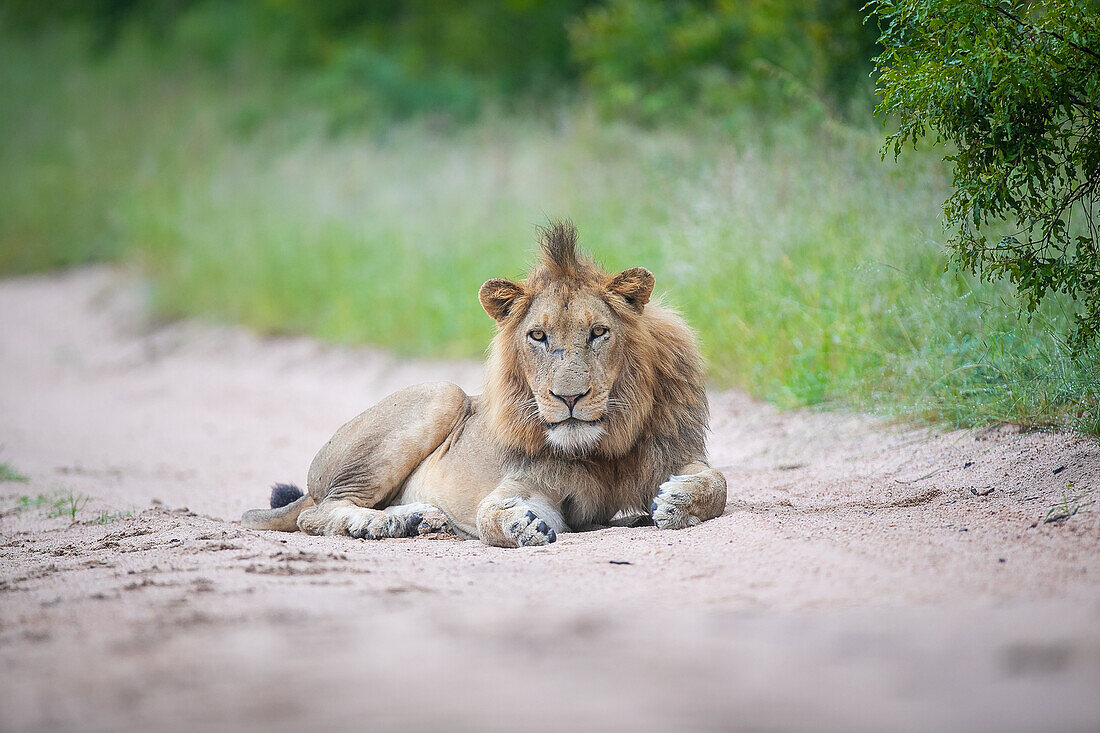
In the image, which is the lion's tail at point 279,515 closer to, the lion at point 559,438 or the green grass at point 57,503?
the lion at point 559,438

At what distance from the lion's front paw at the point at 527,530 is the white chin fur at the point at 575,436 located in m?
0.34

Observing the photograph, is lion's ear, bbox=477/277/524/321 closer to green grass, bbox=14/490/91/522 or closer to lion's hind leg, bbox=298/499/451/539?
lion's hind leg, bbox=298/499/451/539

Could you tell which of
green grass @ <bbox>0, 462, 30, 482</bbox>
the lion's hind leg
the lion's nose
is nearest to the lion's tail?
the lion's hind leg

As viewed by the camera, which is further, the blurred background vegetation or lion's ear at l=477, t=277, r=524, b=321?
the blurred background vegetation

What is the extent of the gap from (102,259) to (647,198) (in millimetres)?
10049

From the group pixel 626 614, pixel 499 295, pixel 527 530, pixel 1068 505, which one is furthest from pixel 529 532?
pixel 1068 505

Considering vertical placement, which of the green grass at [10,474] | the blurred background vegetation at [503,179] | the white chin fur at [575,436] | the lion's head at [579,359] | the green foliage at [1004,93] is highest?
the blurred background vegetation at [503,179]

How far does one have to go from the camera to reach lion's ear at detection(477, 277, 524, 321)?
4.82m

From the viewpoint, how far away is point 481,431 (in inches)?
202

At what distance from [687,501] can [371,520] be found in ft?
4.84

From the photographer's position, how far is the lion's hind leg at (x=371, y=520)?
16.1ft

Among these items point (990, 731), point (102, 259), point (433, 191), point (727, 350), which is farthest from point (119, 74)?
point (990, 731)

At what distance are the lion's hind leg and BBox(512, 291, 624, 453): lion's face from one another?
31.6 inches

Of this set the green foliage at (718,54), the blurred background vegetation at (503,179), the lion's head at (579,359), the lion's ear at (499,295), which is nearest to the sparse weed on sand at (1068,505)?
the blurred background vegetation at (503,179)
